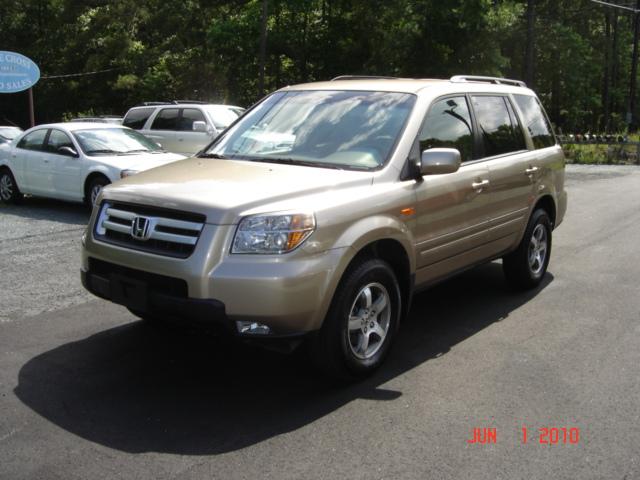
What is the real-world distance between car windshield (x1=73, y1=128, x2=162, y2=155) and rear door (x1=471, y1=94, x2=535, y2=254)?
7247 millimetres

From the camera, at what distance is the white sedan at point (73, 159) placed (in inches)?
441

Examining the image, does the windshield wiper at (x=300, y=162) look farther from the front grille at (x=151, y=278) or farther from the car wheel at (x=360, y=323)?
the front grille at (x=151, y=278)

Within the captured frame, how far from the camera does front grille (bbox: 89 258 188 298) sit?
4008 millimetres

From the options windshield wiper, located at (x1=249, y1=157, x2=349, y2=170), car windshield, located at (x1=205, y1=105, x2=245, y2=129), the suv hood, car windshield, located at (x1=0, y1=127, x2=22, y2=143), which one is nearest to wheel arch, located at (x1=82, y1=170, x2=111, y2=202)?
car windshield, located at (x1=205, y1=105, x2=245, y2=129)

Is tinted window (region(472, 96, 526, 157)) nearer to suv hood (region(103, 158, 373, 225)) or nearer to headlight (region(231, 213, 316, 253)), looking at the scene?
suv hood (region(103, 158, 373, 225))

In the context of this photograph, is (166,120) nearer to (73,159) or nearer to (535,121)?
(73,159)

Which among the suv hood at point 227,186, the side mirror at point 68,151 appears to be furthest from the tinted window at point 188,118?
the suv hood at point 227,186

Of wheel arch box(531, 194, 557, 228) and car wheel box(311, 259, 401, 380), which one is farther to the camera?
wheel arch box(531, 194, 557, 228)

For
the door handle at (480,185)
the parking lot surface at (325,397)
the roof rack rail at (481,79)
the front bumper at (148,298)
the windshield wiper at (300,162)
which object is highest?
the roof rack rail at (481,79)

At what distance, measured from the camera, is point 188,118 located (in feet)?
49.8

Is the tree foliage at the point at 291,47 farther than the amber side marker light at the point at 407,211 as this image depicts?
Yes

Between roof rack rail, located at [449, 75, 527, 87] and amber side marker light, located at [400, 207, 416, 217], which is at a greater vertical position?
roof rack rail, located at [449, 75, 527, 87]

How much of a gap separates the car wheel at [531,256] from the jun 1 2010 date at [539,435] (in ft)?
9.44

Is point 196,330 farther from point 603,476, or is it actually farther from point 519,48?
point 519,48
